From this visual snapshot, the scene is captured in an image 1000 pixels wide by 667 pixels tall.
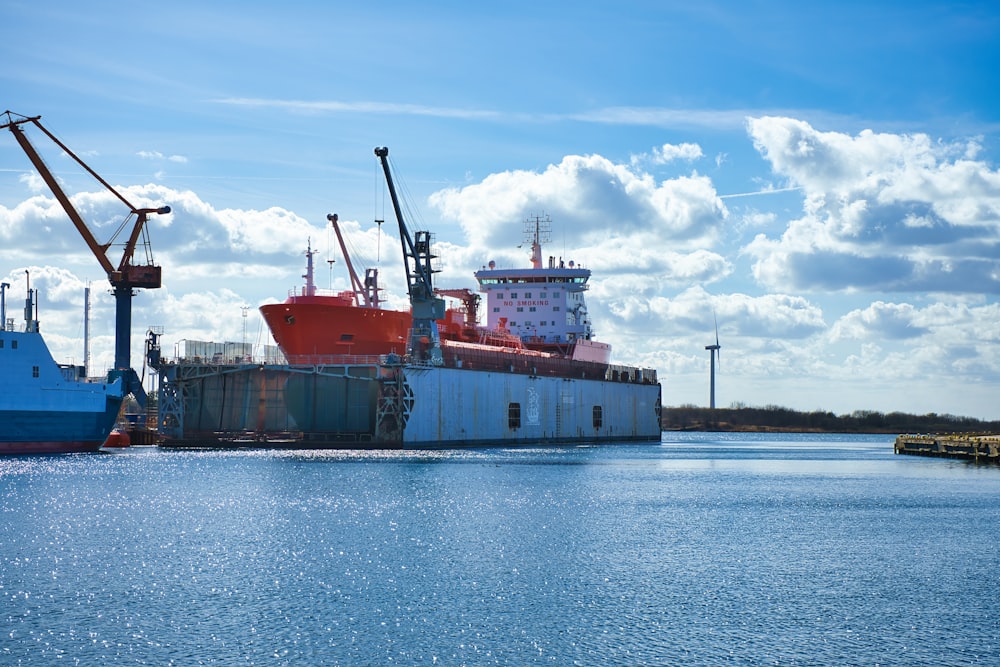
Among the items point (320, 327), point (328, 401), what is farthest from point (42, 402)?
point (320, 327)

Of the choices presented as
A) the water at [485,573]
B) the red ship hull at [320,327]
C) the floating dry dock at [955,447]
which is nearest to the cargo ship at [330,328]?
the red ship hull at [320,327]

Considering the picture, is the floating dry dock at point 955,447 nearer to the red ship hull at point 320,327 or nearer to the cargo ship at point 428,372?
the cargo ship at point 428,372

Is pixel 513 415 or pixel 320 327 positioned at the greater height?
pixel 320 327

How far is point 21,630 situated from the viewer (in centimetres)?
1959

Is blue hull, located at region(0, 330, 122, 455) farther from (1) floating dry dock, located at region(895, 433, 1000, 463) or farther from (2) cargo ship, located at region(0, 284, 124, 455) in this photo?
(1) floating dry dock, located at region(895, 433, 1000, 463)

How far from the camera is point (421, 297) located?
71.4 meters

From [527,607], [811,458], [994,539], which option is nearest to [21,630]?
[527,607]

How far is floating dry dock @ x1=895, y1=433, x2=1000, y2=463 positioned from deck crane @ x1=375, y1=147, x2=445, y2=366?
36.7m

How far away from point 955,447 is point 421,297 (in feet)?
134

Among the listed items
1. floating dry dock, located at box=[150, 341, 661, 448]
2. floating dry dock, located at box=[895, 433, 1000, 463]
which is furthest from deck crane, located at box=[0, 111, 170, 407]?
floating dry dock, located at box=[895, 433, 1000, 463]

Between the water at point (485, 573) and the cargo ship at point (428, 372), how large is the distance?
63.7ft

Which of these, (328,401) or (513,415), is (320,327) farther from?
(513,415)

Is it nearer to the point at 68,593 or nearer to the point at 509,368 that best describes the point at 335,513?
the point at 68,593

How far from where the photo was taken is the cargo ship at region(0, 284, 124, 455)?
59375mm
